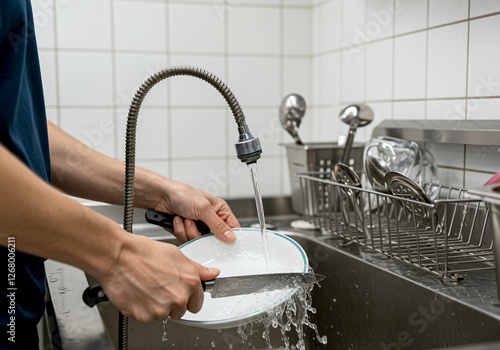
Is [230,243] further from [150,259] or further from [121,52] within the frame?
[121,52]

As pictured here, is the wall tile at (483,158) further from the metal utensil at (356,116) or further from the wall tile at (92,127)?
the wall tile at (92,127)

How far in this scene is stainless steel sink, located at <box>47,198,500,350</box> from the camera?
0.65 m

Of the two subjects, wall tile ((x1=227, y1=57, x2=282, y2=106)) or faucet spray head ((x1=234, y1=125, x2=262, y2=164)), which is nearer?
faucet spray head ((x1=234, y1=125, x2=262, y2=164))

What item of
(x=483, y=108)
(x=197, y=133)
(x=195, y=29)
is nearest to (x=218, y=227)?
(x=483, y=108)

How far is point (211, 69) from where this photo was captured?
1664mm

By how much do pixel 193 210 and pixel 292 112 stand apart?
386 mm

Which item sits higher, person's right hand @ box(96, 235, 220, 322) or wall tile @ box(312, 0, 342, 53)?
wall tile @ box(312, 0, 342, 53)

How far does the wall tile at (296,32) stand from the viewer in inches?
67.6

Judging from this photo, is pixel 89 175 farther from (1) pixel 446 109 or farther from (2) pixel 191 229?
(1) pixel 446 109

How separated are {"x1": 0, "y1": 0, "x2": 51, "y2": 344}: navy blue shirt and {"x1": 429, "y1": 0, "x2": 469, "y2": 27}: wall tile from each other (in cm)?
75

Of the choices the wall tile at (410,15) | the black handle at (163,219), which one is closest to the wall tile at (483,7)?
the wall tile at (410,15)

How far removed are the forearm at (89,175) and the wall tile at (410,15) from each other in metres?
0.65

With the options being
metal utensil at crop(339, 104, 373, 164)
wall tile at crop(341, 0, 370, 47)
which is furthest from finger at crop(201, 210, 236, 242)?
wall tile at crop(341, 0, 370, 47)

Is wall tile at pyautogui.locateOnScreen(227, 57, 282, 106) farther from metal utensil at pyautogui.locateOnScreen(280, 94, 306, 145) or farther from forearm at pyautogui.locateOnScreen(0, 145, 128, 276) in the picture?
forearm at pyautogui.locateOnScreen(0, 145, 128, 276)
